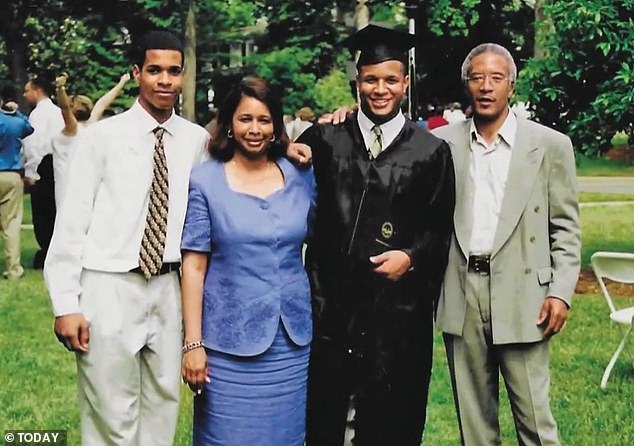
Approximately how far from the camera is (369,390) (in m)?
4.38

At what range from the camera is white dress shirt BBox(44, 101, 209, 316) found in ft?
13.6

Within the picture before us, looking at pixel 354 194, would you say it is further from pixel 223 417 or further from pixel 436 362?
pixel 436 362

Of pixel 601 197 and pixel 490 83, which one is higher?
pixel 490 83

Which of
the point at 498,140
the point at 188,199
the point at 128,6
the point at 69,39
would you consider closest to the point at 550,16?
the point at 498,140

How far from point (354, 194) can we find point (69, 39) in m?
32.4

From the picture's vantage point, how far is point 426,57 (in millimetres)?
38406

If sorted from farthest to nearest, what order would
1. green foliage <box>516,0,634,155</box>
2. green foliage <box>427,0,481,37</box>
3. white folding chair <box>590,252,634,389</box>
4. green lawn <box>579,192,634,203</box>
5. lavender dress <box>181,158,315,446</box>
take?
green lawn <box>579,192,634,203</box>
green foliage <box>427,0,481,37</box>
green foliage <box>516,0,634,155</box>
white folding chair <box>590,252,634,389</box>
lavender dress <box>181,158,315,446</box>

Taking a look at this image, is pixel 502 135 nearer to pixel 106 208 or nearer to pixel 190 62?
pixel 106 208

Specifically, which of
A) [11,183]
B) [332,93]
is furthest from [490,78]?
[332,93]

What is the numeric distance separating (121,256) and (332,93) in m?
27.8

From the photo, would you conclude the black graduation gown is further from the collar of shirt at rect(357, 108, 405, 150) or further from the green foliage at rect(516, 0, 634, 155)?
the green foliage at rect(516, 0, 634, 155)

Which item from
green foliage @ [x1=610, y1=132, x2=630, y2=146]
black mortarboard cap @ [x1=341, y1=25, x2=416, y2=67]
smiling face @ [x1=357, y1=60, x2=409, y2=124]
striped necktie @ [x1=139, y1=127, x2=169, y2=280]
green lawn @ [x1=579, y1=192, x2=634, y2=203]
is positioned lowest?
green lawn @ [x1=579, y1=192, x2=634, y2=203]

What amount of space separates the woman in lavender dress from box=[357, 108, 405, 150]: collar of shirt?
39 centimetres

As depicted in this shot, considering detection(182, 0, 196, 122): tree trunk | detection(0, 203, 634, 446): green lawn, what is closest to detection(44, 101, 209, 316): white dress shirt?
detection(0, 203, 634, 446): green lawn
